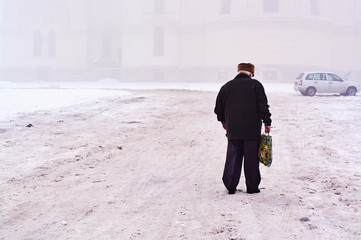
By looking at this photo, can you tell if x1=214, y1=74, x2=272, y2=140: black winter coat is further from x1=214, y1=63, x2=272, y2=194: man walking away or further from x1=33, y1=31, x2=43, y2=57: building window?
x1=33, y1=31, x2=43, y2=57: building window

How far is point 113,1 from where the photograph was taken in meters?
50.4

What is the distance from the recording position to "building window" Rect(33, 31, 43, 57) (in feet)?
160

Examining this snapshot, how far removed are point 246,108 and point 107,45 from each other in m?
45.6

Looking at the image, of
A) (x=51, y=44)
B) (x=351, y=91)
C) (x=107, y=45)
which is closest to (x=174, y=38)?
(x=107, y=45)

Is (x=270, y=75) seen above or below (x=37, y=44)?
below

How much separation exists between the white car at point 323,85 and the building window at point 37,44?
34530 millimetres

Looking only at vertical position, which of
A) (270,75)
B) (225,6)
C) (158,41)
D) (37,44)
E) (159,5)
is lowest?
(270,75)

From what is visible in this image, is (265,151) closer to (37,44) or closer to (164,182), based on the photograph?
(164,182)

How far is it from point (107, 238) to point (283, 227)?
1.96 m

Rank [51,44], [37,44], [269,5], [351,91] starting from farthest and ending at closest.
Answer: [37,44]
[51,44]
[269,5]
[351,91]

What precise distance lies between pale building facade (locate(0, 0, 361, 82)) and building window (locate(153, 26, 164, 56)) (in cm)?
10

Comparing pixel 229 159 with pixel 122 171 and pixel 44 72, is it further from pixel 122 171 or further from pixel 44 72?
pixel 44 72

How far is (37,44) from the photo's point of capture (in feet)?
161

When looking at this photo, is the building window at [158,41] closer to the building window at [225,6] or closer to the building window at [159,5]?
the building window at [159,5]
